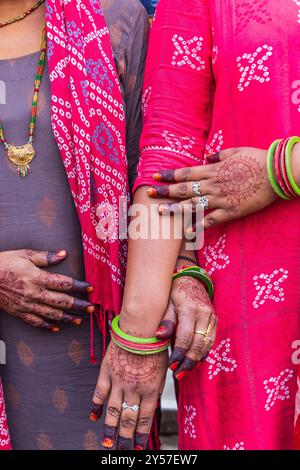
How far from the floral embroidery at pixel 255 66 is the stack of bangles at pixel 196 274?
0.40m

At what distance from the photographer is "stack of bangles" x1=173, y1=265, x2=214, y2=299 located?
1304mm

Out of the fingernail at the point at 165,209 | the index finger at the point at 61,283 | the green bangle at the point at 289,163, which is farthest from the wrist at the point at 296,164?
the index finger at the point at 61,283

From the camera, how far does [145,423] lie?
1277mm

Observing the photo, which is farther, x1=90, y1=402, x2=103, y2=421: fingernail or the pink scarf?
the pink scarf

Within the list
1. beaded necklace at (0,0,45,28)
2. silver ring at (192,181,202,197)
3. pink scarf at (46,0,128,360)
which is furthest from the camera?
beaded necklace at (0,0,45,28)

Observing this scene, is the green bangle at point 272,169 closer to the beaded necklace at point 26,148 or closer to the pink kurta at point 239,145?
the pink kurta at point 239,145

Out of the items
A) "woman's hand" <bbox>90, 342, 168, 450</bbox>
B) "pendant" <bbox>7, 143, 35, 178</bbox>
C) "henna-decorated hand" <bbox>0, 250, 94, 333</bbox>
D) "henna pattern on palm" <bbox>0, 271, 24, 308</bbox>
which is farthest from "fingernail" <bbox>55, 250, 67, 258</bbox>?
"woman's hand" <bbox>90, 342, 168, 450</bbox>

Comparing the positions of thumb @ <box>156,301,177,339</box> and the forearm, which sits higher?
the forearm

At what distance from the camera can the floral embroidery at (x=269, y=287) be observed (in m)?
1.28

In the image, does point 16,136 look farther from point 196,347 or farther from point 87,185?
point 196,347

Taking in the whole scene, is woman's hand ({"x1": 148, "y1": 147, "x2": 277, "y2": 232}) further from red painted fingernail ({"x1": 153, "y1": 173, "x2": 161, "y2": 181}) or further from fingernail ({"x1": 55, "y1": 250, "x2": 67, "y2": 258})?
fingernail ({"x1": 55, "y1": 250, "x2": 67, "y2": 258})

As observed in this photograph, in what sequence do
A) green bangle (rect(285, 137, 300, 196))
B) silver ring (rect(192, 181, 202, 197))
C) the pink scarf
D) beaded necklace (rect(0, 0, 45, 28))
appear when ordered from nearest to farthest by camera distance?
green bangle (rect(285, 137, 300, 196)) < silver ring (rect(192, 181, 202, 197)) < the pink scarf < beaded necklace (rect(0, 0, 45, 28))

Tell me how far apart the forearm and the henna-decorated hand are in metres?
0.27

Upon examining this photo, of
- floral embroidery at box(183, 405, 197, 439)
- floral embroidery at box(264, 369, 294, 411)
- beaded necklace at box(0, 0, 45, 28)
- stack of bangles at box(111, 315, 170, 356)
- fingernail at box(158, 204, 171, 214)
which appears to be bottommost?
floral embroidery at box(183, 405, 197, 439)
